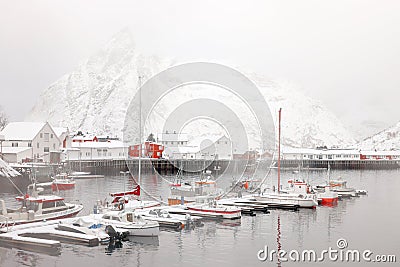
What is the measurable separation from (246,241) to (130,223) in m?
6.34

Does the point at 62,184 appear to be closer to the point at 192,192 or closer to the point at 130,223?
the point at 192,192

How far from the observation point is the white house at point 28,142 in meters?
65.3

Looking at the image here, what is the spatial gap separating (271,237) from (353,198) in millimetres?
24262

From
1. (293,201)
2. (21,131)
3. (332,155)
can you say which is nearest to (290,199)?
(293,201)

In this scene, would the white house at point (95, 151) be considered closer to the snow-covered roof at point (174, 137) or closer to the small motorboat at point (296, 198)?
the snow-covered roof at point (174, 137)

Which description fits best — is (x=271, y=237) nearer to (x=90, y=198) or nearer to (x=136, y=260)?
(x=136, y=260)

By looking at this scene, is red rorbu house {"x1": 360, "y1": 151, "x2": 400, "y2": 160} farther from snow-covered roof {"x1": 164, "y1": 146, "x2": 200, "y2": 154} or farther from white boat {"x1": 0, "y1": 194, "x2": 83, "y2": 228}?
white boat {"x1": 0, "y1": 194, "x2": 83, "y2": 228}

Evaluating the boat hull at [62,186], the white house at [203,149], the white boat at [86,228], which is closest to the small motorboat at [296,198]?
the white boat at [86,228]

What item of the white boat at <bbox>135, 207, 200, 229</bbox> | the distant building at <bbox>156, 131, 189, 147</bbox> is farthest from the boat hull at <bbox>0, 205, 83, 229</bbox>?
the distant building at <bbox>156, 131, 189, 147</bbox>

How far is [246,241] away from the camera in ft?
84.4

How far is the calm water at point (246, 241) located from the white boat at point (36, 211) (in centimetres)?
360

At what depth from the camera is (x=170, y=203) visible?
3697cm

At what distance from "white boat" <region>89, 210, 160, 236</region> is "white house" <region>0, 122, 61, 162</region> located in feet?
141

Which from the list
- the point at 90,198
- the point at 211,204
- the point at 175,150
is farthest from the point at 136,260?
the point at 175,150
